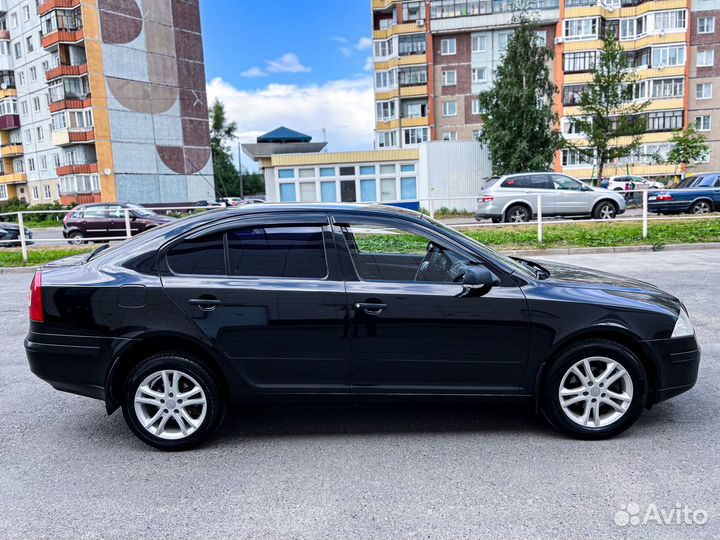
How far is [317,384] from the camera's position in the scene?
374 cm

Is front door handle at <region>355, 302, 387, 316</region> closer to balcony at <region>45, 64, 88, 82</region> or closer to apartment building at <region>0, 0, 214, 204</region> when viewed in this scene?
apartment building at <region>0, 0, 214, 204</region>

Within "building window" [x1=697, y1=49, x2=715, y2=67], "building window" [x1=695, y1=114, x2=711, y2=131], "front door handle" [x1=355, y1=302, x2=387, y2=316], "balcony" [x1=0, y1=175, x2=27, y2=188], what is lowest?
"front door handle" [x1=355, y1=302, x2=387, y2=316]

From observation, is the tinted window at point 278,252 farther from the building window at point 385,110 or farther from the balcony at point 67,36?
the building window at point 385,110

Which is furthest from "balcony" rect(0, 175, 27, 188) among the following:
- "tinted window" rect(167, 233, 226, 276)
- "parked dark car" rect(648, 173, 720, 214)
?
"tinted window" rect(167, 233, 226, 276)

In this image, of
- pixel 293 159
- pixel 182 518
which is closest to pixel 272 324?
pixel 182 518

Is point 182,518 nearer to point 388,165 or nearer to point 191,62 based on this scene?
point 388,165

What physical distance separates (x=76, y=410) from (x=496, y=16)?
2277 inches

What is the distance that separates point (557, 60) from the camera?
2055 inches

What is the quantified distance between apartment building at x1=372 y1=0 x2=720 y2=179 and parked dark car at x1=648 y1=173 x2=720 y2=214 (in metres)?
29.1

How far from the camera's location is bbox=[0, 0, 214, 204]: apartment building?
45562mm

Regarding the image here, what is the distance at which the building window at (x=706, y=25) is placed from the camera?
50969mm

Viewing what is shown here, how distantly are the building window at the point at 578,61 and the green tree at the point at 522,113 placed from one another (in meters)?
15.3

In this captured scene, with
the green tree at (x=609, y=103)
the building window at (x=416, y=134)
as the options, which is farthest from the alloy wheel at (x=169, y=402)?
the building window at (x=416, y=134)

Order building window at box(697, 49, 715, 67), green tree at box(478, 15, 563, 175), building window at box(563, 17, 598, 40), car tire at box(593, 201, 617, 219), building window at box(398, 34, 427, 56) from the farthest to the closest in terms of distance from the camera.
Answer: building window at box(398, 34, 427, 56), building window at box(697, 49, 715, 67), building window at box(563, 17, 598, 40), green tree at box(478, 15, 563, 175), car tire at box(593, 201, 617, 219)
